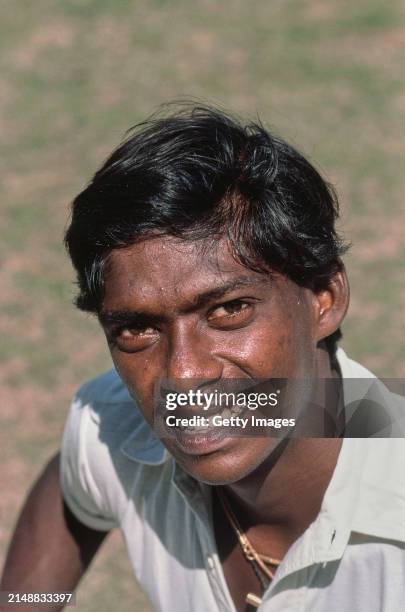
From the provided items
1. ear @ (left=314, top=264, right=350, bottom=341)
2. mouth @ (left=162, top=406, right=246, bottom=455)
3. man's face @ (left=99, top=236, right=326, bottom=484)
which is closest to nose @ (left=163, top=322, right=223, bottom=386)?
man's face @ (left=99, top=236, right=326, bottom=484)

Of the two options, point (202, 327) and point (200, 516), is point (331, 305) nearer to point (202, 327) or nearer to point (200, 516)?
point (202, 327)

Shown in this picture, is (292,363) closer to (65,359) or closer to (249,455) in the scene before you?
(249,455)

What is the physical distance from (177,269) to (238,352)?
0.24m

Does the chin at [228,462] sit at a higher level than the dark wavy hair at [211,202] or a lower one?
lower

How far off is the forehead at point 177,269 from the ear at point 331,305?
0.29 meters

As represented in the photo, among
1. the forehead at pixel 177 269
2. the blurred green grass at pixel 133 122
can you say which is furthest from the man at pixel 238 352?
the blurred green grass at pixel 133 122

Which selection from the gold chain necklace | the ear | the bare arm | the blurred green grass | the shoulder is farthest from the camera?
the blurred green grass

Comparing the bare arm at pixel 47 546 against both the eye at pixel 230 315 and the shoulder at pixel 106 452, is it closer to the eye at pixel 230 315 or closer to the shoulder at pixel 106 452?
the shoulder at pixel 106 452

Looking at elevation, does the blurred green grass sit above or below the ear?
above

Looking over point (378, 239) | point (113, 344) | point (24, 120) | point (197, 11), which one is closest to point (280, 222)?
point (113, 344)

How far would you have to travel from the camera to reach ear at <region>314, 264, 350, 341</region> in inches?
103

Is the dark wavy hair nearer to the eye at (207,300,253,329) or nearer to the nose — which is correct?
the eye at (207,300,253,329)

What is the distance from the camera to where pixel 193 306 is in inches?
91.9

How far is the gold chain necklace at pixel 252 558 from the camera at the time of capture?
2779 millimetres
